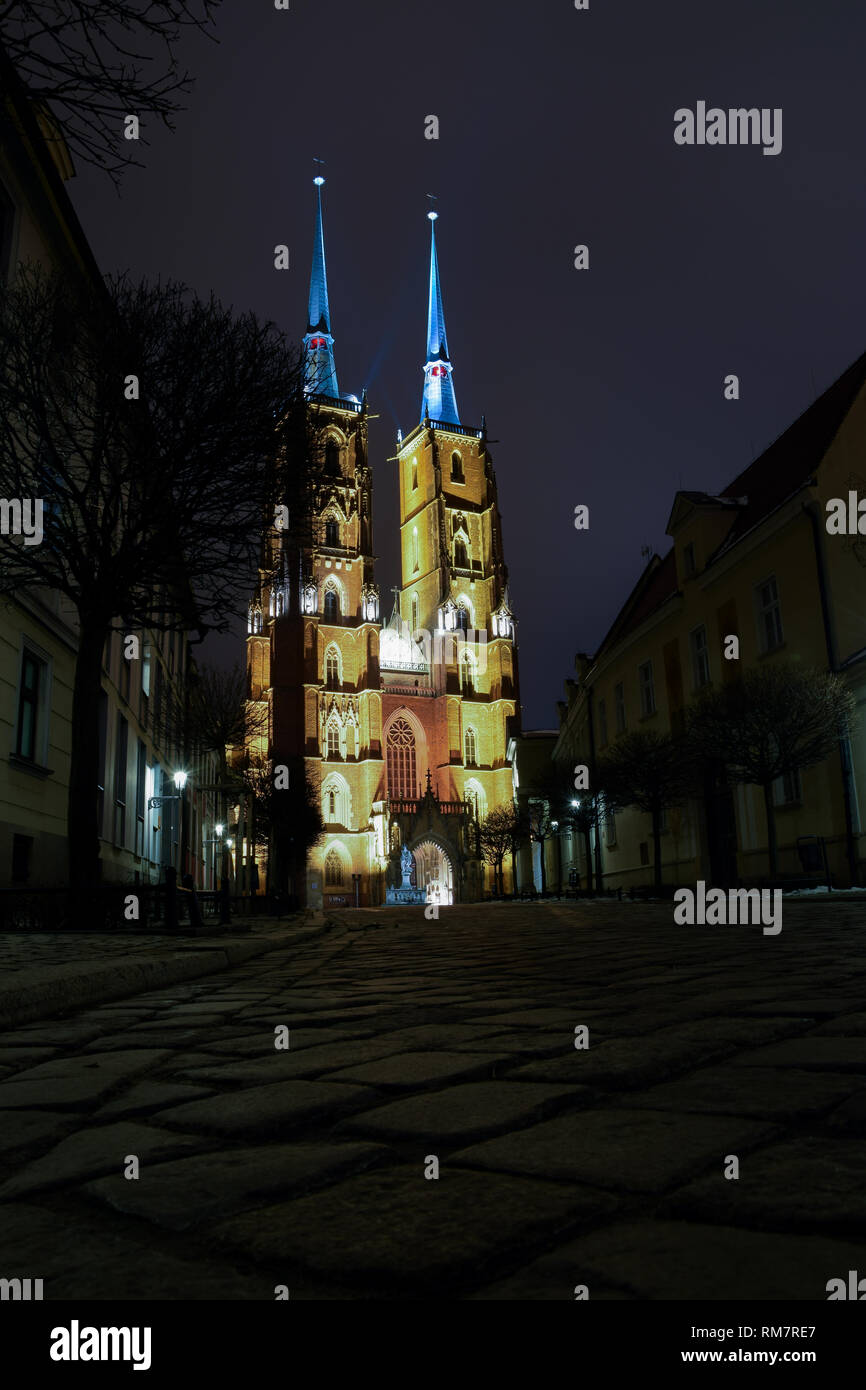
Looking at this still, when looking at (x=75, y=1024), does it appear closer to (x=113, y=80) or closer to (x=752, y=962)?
(x=752, y=962)

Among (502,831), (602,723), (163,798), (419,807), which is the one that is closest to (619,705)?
(602,723)

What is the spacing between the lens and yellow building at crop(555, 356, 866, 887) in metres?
19.1

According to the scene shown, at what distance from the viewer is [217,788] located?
946 inches

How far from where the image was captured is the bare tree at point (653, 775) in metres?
23.1

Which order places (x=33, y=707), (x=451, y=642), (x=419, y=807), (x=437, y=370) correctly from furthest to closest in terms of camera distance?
(x=437, y=370) → (x=451, y=642) → (x=419, y=807) → (x=33, y=707)

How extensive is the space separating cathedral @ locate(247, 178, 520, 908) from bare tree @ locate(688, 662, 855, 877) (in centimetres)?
4453

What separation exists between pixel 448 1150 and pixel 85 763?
10.9 m

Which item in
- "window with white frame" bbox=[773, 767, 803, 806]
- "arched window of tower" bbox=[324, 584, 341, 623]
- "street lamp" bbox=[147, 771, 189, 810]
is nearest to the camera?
"window with white frame" bbox=[773, 767, 803, 806]

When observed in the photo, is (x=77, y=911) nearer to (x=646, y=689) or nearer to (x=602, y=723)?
(x=646, y=689)

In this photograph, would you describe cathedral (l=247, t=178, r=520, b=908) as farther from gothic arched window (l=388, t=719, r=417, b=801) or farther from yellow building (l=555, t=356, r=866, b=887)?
yellow building (l=555, t=356, r=866, b=887)

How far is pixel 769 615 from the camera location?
72.1ft

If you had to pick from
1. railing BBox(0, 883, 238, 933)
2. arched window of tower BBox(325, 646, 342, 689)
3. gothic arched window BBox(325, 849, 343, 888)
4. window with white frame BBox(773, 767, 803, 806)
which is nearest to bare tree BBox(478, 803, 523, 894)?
gothic arched window BBox(325, 849, 343, 888)

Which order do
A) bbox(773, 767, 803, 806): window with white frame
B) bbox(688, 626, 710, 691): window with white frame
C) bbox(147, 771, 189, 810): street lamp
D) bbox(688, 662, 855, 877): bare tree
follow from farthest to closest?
bbox(688, 626, 710, 691): window with white frame < bbox(147, 771, 189, 810): street lamp < bbox(773, 767, 803, 806): window with white frame < bbox(688, 662, 855, 877): bare tree

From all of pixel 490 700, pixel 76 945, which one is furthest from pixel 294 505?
pixel 490 700
